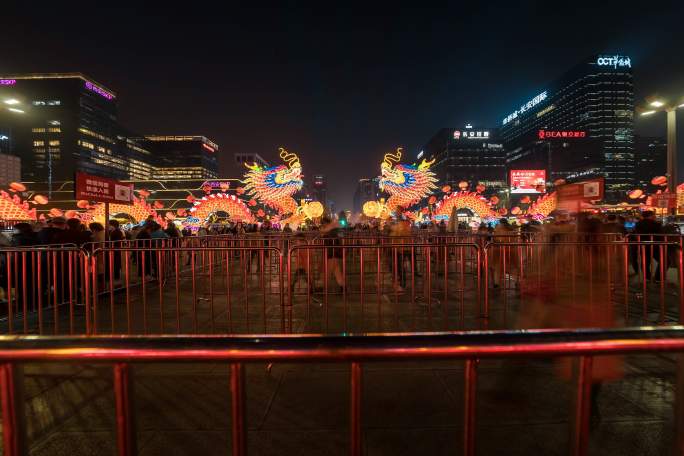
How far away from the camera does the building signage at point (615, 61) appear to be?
125562mm

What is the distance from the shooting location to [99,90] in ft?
422

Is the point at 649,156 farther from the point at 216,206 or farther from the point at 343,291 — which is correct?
the point at 343,291

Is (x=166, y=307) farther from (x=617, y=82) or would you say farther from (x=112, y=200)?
(x=617, y=82)

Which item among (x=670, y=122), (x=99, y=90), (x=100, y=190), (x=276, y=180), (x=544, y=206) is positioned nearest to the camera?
(x=100, y=190)

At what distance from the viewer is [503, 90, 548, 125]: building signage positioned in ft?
477

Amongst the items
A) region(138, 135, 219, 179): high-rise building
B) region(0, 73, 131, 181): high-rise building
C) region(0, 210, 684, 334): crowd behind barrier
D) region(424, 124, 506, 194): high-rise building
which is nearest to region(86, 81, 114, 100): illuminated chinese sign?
region(0, 73, 131, 181): high-rise building

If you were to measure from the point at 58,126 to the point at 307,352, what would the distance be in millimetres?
145628

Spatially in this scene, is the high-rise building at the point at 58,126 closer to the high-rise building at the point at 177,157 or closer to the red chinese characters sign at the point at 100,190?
the high-rise building at the point at 177,157

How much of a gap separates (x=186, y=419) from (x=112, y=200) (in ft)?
25.0

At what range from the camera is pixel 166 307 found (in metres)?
7.75

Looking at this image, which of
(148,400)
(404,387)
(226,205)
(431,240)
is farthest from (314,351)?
(226,205)

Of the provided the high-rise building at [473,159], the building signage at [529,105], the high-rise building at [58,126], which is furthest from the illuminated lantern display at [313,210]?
the building signage at [529,105]

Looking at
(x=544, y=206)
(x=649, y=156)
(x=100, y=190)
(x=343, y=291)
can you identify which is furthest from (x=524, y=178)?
(x=649, y=156)

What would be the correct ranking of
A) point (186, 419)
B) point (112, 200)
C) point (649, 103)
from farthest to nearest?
point (649, 103)
point (112, 200)
point (186, 419)
